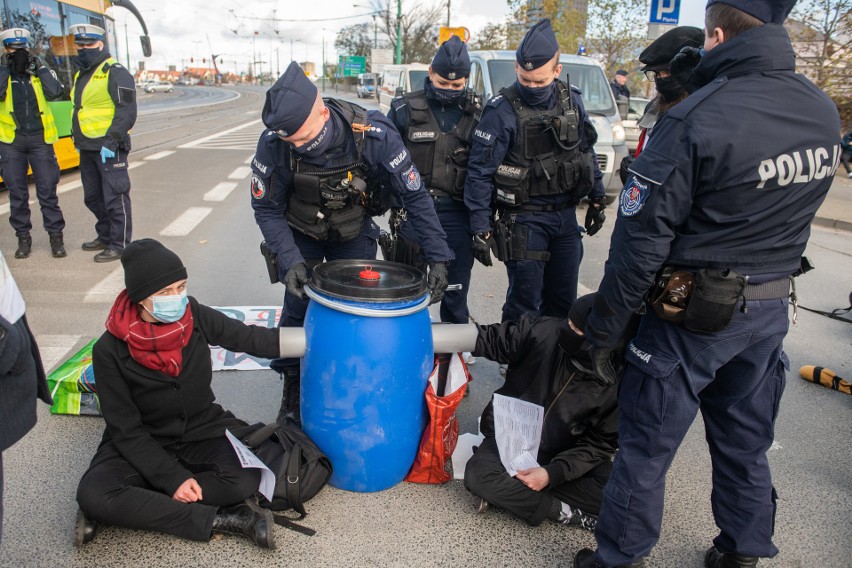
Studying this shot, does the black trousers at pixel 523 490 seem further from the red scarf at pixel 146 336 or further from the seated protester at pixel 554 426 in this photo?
the red scarf at pixel 146 336

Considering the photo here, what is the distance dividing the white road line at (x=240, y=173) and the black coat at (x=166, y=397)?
8672mm

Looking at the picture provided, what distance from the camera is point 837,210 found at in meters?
10.2

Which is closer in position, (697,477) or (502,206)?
(697,477)

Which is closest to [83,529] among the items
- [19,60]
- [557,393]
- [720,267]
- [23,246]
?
[557,393]

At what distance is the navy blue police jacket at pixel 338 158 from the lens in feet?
9.52

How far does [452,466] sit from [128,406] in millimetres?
1413

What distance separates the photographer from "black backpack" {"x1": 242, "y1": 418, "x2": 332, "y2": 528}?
2.48 meters

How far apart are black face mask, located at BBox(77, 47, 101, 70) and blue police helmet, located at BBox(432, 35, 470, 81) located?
3424mm

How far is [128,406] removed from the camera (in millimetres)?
2342

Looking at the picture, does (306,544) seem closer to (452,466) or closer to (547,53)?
(452,466)

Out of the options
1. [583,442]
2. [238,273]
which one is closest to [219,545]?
[583,442]

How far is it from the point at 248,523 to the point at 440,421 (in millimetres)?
829

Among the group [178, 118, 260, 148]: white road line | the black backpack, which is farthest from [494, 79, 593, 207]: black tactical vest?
[178, 118, 260, 148]: white road line

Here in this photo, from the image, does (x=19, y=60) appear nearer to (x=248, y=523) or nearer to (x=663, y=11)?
(x=248, y=523)
